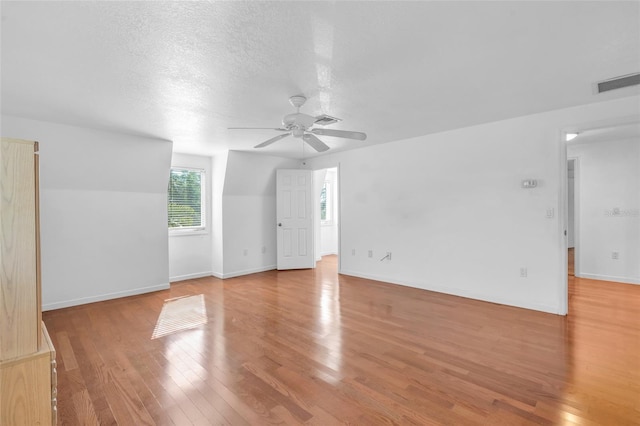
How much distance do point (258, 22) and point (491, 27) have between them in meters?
1.45

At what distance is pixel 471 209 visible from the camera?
4262 mm

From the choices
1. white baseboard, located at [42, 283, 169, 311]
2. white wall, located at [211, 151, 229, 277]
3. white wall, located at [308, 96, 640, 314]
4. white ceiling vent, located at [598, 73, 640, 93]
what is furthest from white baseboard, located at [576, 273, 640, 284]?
white baseboard, located at [42, 283, 169, 311]

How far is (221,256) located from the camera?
5.74m

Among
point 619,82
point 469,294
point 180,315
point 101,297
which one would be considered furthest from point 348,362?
point 101,297

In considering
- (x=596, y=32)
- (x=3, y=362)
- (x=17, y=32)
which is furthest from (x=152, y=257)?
(x=596, y=32)

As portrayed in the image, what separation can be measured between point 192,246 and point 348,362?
4263 mm

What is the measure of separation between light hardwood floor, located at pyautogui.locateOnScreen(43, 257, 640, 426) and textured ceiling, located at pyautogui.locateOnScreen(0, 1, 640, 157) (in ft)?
7.83

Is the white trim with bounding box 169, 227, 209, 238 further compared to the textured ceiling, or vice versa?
the white trim with bounding box 169, 227, 209, 238

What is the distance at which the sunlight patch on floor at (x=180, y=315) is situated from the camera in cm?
330

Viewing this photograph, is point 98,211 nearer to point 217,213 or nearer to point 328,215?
point 217,213

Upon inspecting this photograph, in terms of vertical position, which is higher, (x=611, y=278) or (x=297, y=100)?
(x=297, y=100)

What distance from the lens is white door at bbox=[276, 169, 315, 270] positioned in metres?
6.34

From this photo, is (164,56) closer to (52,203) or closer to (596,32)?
(596,32)

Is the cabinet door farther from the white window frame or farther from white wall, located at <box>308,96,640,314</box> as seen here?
the white window frame
